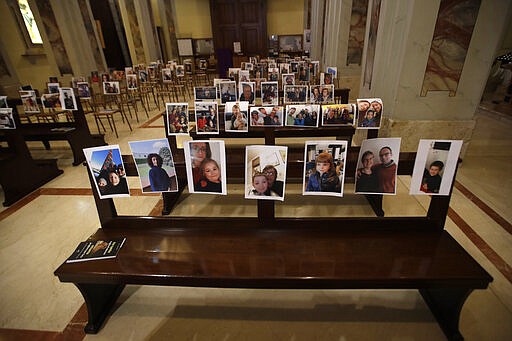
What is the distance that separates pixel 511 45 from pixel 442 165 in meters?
8.80

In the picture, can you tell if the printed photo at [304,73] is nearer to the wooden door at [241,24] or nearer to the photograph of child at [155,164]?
the photograph of child at [155,164]

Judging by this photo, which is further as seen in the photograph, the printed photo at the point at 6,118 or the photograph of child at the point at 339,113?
the printed photo at the point at 6,118

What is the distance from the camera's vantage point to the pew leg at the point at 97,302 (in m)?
1.55

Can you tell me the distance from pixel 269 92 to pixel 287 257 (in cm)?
234

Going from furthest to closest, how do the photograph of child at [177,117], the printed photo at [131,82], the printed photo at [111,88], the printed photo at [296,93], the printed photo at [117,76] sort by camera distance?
1. the printed photo at [117,76]
2. the printed photo at [131,82]
3. the printed photo at [111,88]
4. the printed photo at [296,93]
5. the photograph of child at [177,117]


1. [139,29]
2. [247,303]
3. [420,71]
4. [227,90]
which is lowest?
[247,303]

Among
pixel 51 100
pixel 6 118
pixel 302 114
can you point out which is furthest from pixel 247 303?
pixel 51 100

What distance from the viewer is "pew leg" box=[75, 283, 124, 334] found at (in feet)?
5.08

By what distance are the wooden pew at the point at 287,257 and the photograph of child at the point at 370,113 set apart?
0.85m

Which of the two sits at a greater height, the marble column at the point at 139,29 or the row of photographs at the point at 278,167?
the marble column at the point at 139,29

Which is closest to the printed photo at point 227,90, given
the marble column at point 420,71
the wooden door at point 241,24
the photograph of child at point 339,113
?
the photograph of child at point 339,113

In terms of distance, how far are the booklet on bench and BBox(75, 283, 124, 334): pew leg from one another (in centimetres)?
16

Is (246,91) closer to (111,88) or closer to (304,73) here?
(304,73)

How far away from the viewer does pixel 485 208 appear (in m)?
2.60
